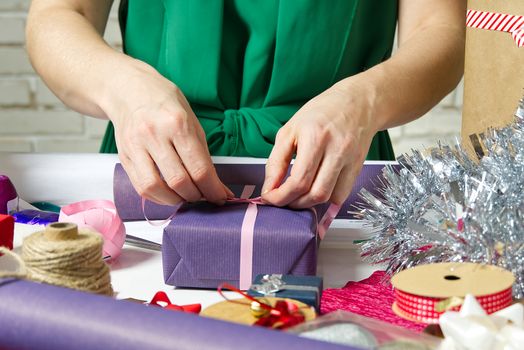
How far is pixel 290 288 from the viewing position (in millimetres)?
545

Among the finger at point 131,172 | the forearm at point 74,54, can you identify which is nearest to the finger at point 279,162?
the finger at point 131,172

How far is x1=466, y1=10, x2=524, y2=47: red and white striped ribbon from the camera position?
0.69 m

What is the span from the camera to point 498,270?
516mm

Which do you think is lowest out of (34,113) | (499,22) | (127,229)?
(34,113)

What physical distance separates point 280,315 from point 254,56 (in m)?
0.59

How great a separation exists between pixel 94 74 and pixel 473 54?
39cm

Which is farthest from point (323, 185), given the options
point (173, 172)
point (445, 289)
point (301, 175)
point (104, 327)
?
point (104, 327)

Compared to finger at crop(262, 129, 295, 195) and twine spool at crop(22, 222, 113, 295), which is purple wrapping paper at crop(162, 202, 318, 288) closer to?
finger at crop(262, 129, 295, 195)

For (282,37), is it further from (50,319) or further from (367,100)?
(50,319)

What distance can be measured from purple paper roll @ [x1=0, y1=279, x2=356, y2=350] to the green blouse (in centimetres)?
61

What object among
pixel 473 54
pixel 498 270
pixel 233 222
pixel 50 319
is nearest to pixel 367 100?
pixel 473 54

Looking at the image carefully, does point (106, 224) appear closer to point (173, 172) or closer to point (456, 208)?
point (173, 172)

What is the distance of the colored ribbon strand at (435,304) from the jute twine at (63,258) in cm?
19

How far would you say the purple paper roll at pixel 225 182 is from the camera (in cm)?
81
